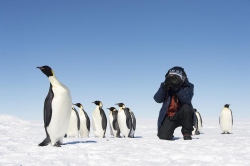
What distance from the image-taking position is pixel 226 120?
16031 millimetres

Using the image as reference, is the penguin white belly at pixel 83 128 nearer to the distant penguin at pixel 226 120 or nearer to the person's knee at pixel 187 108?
the person's knee at pixel 187 108

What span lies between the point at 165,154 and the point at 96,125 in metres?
7.12

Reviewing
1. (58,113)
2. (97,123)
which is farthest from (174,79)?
(97,123)

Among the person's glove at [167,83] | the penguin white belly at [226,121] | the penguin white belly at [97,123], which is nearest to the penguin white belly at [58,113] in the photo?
the person's glove at [167,83]

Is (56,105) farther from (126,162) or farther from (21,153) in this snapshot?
(126,162)

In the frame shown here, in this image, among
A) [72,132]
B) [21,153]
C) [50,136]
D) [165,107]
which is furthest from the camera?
[72,132]

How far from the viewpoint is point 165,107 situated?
625cm

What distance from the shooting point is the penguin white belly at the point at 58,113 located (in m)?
5.02

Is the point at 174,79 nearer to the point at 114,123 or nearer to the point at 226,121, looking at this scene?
the point at 114,123

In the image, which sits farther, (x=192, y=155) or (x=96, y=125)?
(x=96, y=125)

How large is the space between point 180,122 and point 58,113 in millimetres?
2366

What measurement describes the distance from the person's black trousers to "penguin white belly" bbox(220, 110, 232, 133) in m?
10.1

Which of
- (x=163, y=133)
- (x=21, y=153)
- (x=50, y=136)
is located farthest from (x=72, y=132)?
(x=21, y=153)

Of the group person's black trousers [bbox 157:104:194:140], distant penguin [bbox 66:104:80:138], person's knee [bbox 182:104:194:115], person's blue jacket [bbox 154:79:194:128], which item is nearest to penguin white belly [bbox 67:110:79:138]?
distant penguin [bbox 66:104:80:138]
